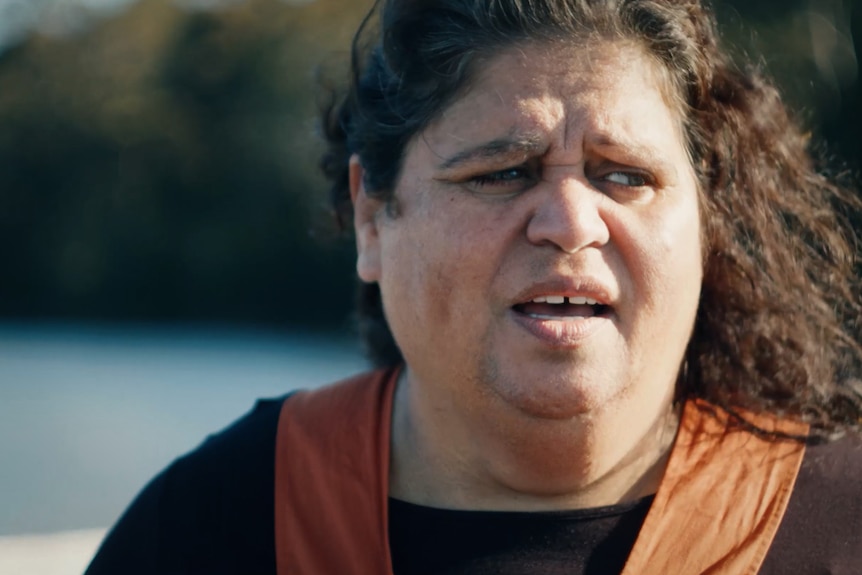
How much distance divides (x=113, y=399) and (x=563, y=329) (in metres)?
6.21

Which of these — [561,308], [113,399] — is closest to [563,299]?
[561,308]

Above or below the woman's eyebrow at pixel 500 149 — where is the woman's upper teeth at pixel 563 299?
below

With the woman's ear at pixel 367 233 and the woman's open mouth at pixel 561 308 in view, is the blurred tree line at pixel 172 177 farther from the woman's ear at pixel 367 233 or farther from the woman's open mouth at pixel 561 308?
the woman's open mouth at pixel 561 308

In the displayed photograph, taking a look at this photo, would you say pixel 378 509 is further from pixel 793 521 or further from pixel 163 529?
pixel 793 521

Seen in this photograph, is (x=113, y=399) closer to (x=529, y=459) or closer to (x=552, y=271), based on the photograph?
(x=529, y=459)

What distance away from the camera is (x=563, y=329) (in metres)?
1.93

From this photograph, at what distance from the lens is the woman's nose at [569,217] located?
1.94 metres

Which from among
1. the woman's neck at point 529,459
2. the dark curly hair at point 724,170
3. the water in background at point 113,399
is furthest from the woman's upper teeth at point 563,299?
the water in background at point 113,399

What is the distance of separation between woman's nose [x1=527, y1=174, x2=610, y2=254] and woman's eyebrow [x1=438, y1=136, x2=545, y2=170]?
68 mm

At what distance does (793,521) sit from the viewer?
2027 mm

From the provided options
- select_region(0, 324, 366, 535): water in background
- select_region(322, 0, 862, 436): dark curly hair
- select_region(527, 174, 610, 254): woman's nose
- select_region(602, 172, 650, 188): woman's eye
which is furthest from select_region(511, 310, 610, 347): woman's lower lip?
select_region(0, 324, 366, 535): water in background

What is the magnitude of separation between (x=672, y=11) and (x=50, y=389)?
6743 mm

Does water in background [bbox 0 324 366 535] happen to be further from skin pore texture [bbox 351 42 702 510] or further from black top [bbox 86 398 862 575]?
skin pore texture [bbox 351 42 702 510]

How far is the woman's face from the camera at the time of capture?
1.96 metres
